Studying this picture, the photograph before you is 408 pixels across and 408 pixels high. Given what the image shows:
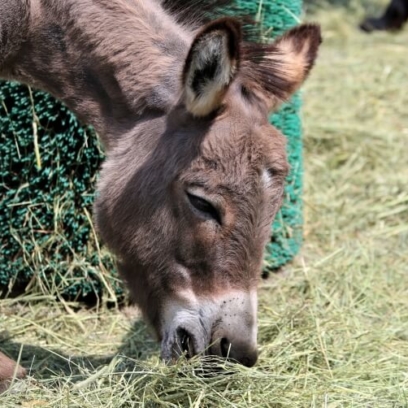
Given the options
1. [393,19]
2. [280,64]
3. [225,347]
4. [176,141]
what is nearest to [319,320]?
[225,347]

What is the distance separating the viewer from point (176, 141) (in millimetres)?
3182

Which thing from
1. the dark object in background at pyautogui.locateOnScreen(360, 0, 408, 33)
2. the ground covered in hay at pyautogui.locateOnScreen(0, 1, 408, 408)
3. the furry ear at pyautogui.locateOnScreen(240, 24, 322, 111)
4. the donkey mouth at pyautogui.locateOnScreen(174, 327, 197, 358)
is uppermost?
the furry ear at pyautogui.locateOnScreen(240, 24, 322, 111)

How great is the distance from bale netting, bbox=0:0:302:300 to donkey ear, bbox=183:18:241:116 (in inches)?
62.6

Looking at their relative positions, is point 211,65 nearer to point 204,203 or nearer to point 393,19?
point 204,203

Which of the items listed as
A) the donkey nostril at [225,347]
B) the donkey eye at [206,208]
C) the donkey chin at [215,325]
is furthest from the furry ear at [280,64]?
the donkey nostril at [225,347]

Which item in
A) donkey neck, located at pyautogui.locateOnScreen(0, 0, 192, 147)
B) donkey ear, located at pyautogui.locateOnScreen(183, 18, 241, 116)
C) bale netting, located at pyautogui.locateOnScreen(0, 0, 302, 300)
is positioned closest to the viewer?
donkey ear, located at pyautogui.locateOnScreen(183, 18, 241, 116)

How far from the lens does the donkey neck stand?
331 cm

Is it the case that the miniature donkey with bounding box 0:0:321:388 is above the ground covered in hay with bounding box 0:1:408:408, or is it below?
above

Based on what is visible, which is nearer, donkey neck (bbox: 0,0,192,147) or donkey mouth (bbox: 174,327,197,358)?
donkey mouth (bbox: 174,327,197,358)

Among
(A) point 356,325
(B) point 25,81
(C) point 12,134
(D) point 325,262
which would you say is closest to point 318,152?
(D) point 325,262

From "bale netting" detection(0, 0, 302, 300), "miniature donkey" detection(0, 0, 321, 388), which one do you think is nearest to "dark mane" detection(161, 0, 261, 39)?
"miniature donkey" detection(0, 0, 321, 388)

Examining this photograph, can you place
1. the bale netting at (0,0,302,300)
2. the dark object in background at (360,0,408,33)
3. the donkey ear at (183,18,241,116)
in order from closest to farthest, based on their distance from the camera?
the donkey ear at (183,18,241,116)
the bale netting at (0,0,302,300)
the dark object in background at (360,0,408,33)

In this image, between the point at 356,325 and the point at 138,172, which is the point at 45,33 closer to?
the point at 138,172

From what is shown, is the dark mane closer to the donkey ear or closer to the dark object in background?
the donkey ear
